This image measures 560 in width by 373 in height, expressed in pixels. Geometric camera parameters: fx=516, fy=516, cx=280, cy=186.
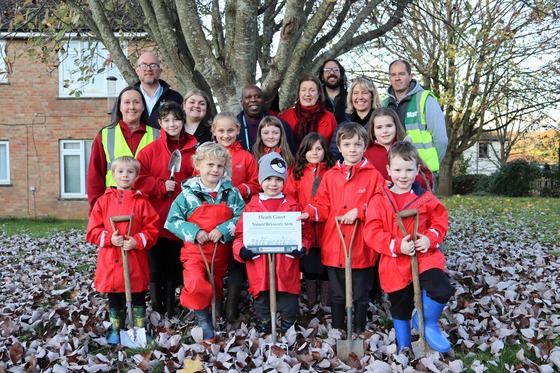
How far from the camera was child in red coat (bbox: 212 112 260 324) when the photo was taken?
4805 millimetres

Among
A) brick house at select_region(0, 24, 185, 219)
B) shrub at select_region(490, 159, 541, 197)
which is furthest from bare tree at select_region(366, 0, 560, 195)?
brick house at select_region(0, 24, 185, 219)

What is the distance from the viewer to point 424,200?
13.3 feet

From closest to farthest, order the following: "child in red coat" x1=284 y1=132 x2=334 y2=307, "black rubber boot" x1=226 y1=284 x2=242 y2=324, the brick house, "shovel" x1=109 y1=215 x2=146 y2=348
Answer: "shovel" x1=109 y1=215 x2=146 y2=348
"black rubber boot" x1=226 y1=284 x2=242 y2=324
"child in red coat" x1=284 y1=132 x2=334 y2=307
the brick house

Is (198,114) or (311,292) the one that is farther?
(311,292)

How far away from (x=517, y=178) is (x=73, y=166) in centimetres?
1960

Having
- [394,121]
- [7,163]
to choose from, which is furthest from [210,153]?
[7,163]

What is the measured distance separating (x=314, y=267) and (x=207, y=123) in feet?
6.14

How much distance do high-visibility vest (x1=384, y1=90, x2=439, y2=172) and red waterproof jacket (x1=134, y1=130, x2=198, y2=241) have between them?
7.28ft

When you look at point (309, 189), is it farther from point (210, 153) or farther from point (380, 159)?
point (210, 153)

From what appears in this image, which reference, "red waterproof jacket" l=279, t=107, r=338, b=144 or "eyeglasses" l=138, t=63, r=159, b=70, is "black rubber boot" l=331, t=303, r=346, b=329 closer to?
"red waterproof jacket" l=279, t=107, r=338, b=144

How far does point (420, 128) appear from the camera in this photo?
532cm

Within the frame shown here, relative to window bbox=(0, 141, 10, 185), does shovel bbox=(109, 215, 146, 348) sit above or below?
below

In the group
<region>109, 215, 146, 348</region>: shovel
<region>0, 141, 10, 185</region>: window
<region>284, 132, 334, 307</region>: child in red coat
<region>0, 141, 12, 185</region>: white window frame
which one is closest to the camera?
<region>109, 215, 146, 348</region>: shovel

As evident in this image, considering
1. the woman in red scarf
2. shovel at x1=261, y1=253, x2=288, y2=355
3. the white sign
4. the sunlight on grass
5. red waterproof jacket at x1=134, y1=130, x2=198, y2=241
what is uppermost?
the woman in red scarf
